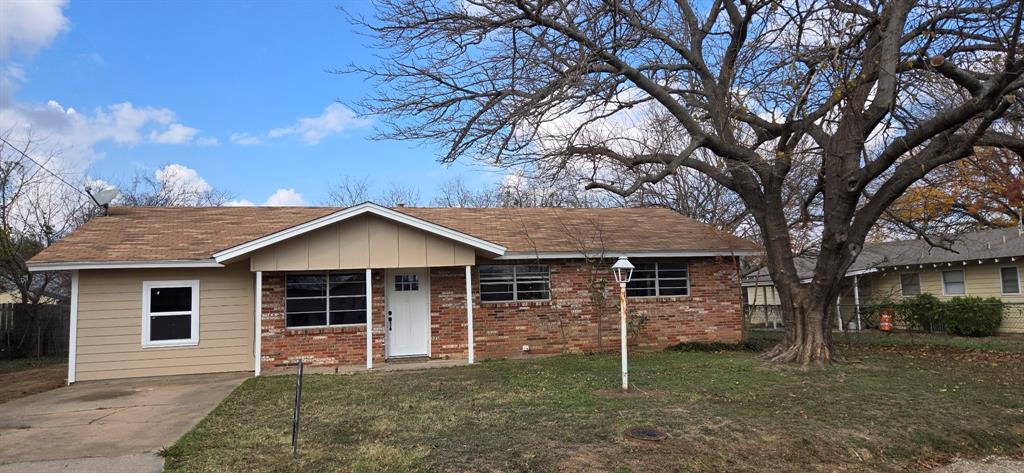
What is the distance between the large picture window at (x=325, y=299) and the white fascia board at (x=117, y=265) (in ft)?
5.19

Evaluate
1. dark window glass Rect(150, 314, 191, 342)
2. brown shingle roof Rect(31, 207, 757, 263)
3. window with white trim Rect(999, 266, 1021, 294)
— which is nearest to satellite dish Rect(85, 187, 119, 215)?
brown shingle roof Rect(31, 207, 757, 263)

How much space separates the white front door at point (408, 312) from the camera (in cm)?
1402

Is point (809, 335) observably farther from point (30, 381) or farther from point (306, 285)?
point (30, 381)

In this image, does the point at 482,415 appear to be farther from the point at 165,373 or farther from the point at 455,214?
the point at 455,214

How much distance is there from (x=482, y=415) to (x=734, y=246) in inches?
390

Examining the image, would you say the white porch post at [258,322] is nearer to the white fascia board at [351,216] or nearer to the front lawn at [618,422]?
the white fascia board at [351,216]

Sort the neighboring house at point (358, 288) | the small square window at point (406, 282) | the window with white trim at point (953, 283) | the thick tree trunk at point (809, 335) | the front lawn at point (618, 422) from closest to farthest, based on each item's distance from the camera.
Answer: the front lawn at point (618, 422)
the thick tree trunk at point (809, 335)
the neighboring house at point (358, 288)
the small square window at point (406, 282)
the window with white trim at point (953, 283)

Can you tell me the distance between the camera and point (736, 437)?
688cm

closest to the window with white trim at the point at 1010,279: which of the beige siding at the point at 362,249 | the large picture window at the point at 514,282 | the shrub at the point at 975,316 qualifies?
the shrub at the point at 975,316

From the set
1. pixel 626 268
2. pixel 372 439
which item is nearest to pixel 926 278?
pixel 626 268

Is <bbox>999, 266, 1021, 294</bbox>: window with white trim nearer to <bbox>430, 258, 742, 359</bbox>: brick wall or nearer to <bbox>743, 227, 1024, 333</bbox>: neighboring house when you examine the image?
<bbox>743, 227, 1024, 333</bbox>: neighboring house

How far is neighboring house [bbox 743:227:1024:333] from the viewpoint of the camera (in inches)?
821

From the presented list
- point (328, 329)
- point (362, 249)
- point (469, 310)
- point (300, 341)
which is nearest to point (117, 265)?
point (300, 341)

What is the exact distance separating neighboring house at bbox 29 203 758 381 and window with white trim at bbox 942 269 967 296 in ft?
40.9
